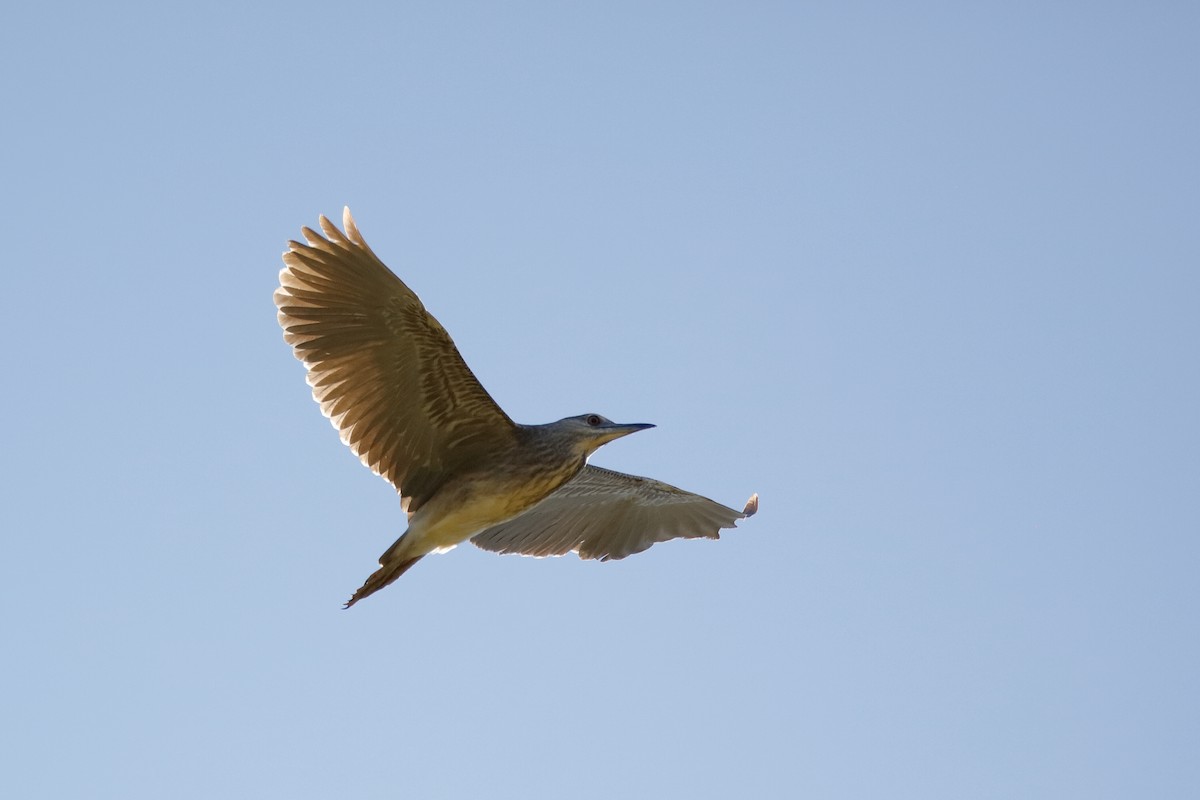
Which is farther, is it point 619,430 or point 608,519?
point 608,519

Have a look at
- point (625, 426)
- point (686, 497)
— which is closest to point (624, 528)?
point (686, 497)

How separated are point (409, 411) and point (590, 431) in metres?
1.30

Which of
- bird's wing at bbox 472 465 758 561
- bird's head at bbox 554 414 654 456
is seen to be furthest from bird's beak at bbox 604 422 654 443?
bird's wing at bbox 472 465 758 561

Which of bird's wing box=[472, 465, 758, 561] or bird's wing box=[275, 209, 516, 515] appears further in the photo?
bird's wing box=[472, 465, 758, 561]

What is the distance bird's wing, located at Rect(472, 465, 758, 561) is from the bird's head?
1602 mm

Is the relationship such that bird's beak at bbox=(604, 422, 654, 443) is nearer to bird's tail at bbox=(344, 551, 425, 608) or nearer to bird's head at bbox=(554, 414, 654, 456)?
bird's head at bbox=(554, 414, 654, 456)

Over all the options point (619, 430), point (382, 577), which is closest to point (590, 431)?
point (619, 430)

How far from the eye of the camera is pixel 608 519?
13.0 m

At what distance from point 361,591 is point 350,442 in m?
1.10

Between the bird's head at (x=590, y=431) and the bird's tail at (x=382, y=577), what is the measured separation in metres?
1.43

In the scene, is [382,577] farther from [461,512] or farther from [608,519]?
[608,519]

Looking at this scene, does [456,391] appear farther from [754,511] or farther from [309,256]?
[754,511]

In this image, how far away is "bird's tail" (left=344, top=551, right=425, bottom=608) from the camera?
10.3 meters

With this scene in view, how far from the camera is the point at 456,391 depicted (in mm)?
10648
